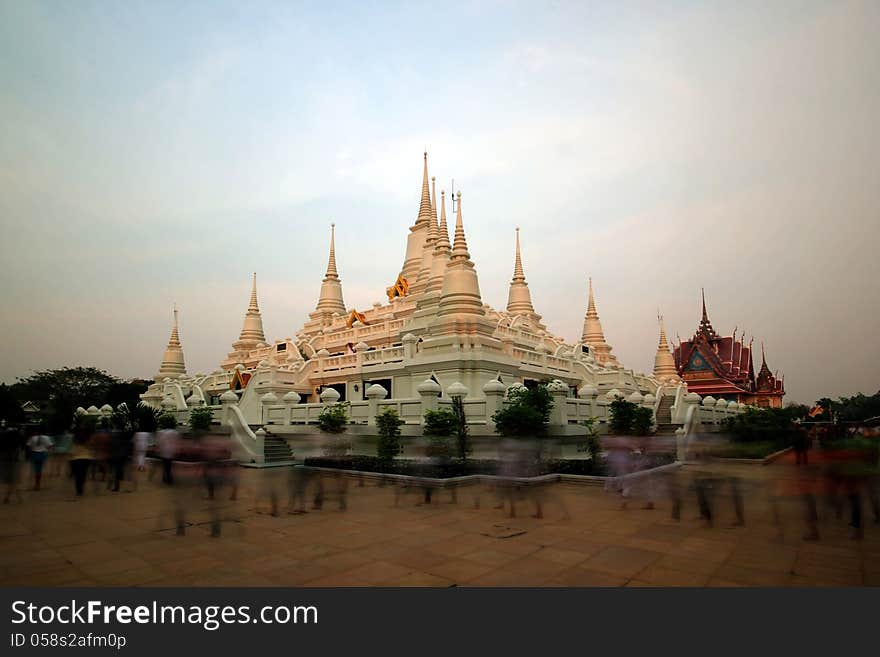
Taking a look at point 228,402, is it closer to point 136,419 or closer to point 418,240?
point 136,419

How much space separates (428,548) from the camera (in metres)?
7.93

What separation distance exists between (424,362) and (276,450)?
6.47m

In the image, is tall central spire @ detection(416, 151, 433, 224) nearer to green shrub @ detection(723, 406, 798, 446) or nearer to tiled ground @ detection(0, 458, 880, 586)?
green shrub @ detection(723, 406, 798, 446)

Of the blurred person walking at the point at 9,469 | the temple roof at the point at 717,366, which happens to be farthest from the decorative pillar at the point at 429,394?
the temple roof at the point at 717,366

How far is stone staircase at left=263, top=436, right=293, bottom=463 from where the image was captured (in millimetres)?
19594

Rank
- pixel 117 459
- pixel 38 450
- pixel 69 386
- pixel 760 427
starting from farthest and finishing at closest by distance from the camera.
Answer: pixel 69 386 → pixel 760 427 → pixel 117 459 → pixel 38 450

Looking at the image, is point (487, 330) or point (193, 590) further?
point (487, 330)

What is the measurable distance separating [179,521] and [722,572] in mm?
7950

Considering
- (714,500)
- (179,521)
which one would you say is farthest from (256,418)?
(714,500)

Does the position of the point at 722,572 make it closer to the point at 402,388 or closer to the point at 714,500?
the point at 714,500

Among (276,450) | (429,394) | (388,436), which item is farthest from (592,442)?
(276,450)

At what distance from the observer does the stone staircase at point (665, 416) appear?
24672 millimetres

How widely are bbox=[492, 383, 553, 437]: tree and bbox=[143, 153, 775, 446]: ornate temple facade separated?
104cm

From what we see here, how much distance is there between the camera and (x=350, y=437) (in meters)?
18.6
